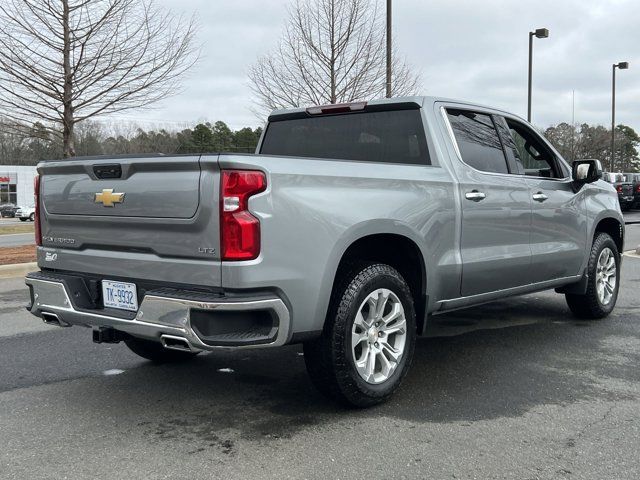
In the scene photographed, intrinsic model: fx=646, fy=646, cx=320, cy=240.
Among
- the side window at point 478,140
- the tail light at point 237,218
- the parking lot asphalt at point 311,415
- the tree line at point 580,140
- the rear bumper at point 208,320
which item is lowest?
the parking lot asphalt at point 311,415

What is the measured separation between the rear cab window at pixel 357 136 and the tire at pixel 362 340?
3.56 feet

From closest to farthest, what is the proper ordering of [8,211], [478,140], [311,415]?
1. [311,415]
2. [478,140]
3. [8,211]

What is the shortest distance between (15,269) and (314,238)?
25.1ft

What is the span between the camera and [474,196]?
4.57m

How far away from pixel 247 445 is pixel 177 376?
1395 millimetres

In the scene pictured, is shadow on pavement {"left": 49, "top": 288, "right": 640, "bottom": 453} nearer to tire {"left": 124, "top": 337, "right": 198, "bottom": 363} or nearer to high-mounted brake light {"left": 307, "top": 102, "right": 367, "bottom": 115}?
tire {"left": 124, "top": 337, "right": 198, "bottom": 363}

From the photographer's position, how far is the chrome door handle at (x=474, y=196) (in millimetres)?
4518

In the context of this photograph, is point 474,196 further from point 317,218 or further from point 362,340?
point 317,218

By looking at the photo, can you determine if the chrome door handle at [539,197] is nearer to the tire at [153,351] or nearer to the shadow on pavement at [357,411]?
the shadow on pavement at [357,411]

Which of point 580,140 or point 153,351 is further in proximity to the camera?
point 580,140

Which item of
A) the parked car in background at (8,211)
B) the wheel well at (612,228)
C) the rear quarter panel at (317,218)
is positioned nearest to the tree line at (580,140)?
the parked car in background at (8,211)

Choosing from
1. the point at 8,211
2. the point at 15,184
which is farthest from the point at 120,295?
the point at 15,184

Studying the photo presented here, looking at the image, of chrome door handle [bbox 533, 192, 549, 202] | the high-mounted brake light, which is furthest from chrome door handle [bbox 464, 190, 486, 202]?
the high-mounted brake light

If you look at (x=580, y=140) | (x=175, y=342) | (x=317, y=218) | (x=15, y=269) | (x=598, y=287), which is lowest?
(x=15, y=269)
